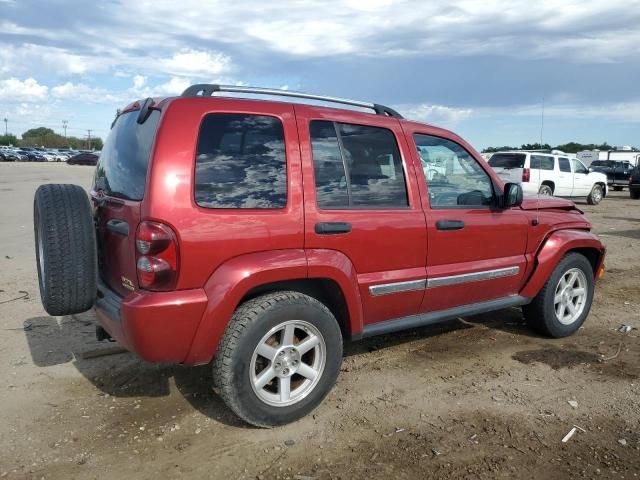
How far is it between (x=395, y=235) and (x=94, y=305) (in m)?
1.95

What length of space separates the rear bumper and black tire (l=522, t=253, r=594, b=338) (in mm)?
3140

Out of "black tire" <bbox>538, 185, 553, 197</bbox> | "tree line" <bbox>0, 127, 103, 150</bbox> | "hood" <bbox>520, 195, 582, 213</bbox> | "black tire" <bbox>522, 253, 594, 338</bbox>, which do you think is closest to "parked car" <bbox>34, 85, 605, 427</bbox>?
"hood" <bbox>520, 195, 582, 213</bbox>

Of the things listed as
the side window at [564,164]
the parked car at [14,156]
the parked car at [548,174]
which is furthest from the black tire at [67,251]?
the parked car at [14,156]

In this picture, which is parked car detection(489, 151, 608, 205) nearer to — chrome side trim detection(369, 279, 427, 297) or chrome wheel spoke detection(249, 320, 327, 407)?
chrome side trim detection(369, 279, 427, 297)

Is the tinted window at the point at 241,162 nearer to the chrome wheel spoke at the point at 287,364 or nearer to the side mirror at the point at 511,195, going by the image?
the chrome wheel spoke at the point at 287,364

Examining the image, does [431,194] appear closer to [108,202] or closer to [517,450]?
[517,450]

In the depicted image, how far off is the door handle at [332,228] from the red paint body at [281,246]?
0.03 meters

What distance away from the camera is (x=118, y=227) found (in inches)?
126

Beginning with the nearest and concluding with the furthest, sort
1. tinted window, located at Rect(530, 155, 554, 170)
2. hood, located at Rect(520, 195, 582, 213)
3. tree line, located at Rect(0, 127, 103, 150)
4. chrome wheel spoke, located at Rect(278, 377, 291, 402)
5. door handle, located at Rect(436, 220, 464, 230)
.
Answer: chrome wheel spoke, located at Rect(278, 377, 291, 402)
door handle, located at Rect(436, 220, 464, 230)
hood, located at Rect(520, 195, 582, 213)
tinted window, located at Rect(530, 155, 554, 170)
tree line, located at Rect(0, 127, 103, 150)

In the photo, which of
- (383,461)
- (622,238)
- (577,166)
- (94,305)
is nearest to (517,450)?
(383,461)

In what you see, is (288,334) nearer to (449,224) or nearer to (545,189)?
(449,224)

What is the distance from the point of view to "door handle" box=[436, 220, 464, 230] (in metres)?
4.01

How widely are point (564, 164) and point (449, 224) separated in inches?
658

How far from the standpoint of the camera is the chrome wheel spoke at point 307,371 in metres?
3.46
